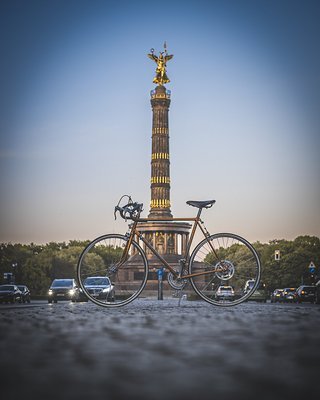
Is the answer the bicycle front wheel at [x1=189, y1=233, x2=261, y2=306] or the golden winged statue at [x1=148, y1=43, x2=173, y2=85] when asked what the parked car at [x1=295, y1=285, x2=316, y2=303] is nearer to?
the bicycle front wheel at [x1=189, y1=233, x2=261, y2=306]

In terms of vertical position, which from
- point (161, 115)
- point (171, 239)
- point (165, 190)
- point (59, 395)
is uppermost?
point (161, 115)

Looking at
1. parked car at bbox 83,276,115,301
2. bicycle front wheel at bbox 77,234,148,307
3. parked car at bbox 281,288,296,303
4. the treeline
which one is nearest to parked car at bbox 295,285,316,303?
parked car at bbox 281,288,296,303

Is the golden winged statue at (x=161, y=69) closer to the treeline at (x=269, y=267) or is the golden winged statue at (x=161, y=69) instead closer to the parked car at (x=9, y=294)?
the treeline at (x=269, y=267)

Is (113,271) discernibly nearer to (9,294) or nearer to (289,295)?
(9,294)

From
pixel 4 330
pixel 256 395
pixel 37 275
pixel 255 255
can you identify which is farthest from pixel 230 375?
pixel 37 275

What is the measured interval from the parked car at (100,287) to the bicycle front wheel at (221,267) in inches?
50.5

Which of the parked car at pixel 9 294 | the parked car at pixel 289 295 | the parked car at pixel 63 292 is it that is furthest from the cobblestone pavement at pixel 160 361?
the parked car at pixel 289 295

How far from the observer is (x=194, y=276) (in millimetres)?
11484

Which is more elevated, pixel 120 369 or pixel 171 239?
pixel 171 239

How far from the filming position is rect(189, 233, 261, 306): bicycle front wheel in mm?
11234

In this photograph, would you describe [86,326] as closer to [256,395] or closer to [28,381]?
[28,381]

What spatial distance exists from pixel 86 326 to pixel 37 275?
303ft

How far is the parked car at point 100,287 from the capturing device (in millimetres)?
11169

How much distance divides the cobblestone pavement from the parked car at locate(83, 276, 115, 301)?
371cm
